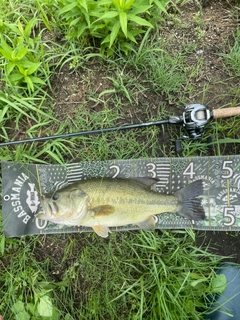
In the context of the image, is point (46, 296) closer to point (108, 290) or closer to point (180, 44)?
point (108, 290)

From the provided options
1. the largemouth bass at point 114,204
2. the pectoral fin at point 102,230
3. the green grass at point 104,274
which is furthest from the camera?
the green grass at point 104,274

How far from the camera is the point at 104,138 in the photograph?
3162mm

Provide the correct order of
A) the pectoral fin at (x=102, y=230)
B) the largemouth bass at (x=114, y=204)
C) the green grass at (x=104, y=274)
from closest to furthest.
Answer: the largemouth bass at (x=114, y=204) → the pectoral fin at (x=102, y=230) → the green grass at (x=104, y=274)

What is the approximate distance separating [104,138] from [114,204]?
72cm

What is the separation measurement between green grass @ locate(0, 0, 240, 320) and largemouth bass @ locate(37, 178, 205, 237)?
1.09ft

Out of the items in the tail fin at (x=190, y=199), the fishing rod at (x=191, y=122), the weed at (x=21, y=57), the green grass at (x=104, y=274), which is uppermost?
the weed at (x=21, y=57)

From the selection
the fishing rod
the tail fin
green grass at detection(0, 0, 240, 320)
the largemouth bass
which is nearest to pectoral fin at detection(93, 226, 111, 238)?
the largemouth bass

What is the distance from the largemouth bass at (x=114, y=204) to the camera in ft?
9.00

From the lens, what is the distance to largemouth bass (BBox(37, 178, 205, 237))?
9.00ft

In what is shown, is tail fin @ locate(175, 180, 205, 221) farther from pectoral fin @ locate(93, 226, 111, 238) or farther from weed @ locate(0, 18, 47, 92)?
weed @ locate(0, 18, 47, 92)

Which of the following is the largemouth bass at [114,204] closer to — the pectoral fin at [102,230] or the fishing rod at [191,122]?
the pectoral fin at [102,230]

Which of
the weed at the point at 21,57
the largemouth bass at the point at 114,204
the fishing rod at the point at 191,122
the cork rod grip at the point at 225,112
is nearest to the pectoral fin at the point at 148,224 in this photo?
the largemouth bass at the point at 114,204

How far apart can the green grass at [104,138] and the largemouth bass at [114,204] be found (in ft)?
1.09

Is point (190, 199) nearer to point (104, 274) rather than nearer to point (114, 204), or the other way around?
point (114, 204)
